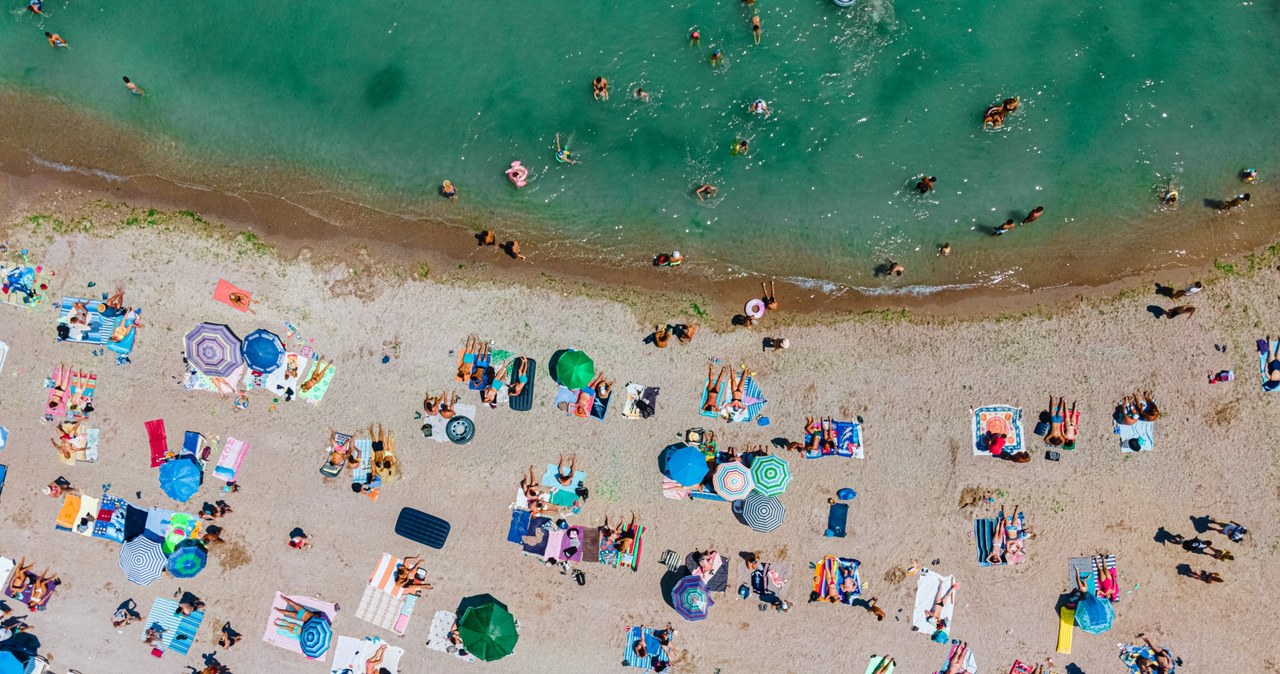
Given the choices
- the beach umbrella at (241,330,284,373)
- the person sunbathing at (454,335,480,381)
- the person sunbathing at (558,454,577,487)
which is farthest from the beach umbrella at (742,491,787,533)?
the beach umbrella at (241,330,284,373)

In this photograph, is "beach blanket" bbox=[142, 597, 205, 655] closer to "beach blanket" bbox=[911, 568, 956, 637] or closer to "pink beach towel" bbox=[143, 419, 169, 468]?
"pink beach towel" bbox=[143, 419, 169, 468]

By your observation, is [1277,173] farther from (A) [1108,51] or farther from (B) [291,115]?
(B) [291,115]

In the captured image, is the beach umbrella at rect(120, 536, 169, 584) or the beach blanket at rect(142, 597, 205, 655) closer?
the beach umbrella at rect(120, 536, 169, 584)

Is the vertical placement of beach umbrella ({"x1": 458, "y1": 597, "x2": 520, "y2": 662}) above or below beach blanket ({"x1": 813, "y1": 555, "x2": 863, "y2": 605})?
below

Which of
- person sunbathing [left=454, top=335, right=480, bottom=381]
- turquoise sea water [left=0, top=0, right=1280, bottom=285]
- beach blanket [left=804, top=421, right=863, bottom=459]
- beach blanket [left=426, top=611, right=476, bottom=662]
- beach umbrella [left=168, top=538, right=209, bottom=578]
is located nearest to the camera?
beach umbrella [left=168, top=538, right=209, bottom=578]

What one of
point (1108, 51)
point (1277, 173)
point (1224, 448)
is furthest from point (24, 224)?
point (1277, 173)

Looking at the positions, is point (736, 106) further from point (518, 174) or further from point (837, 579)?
point (837, 579)

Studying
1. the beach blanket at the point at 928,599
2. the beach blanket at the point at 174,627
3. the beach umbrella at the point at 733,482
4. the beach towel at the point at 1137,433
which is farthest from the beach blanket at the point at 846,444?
the beach blanket at the point at 174,627

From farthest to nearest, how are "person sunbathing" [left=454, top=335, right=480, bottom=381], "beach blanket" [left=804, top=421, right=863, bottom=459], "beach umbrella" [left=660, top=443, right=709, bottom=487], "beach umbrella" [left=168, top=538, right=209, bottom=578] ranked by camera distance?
"person sunbathing" [left=454, top=335, right=480, bottom=381]
"beach blanket" [left=804, top=421, right=863, bottom=459]
"beach umbrella" [left=168, top=538, right=209, bottom=578]
"beach umbrella" [left=660, top=443, right=709, bottom=487]
